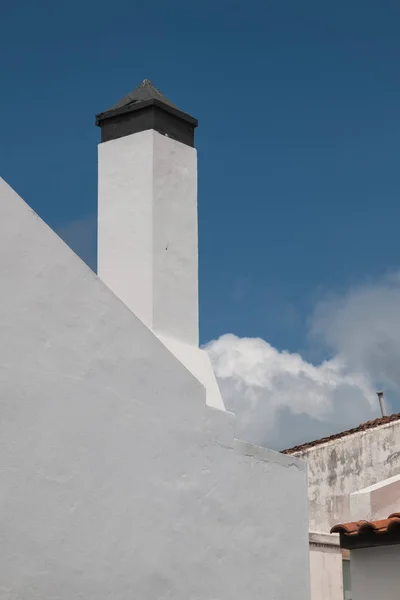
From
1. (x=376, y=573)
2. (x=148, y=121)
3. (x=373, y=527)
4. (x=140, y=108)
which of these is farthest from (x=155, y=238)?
(x=376, y=573)

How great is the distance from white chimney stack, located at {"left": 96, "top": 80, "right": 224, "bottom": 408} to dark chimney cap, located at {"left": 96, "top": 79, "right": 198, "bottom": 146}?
1 centimetres

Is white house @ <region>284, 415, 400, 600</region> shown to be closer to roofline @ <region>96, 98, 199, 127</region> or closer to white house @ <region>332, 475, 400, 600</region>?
white house @ <region>332, 475, 400, 600</region>

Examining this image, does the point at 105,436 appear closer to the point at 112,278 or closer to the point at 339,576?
the point at 112,278

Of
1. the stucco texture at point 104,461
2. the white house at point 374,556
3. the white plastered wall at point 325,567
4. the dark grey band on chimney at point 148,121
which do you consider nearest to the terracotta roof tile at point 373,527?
the white house at point 374,556

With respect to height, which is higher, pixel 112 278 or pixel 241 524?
pixel 112 278

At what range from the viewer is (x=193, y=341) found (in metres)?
10.9

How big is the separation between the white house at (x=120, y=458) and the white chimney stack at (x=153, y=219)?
0.11 feet

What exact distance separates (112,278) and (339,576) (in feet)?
22.5

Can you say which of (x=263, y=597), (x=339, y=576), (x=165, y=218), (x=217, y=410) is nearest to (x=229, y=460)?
(x=217, y=410)

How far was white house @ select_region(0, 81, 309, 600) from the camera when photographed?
793 centimetres

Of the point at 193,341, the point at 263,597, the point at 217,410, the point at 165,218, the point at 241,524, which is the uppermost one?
the point at 165,218

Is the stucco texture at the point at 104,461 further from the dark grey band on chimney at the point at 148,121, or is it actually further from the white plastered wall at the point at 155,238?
the dark grey band on chimney at the point at 148,121

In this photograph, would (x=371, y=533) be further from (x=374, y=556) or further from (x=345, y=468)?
(x=345, y=468)

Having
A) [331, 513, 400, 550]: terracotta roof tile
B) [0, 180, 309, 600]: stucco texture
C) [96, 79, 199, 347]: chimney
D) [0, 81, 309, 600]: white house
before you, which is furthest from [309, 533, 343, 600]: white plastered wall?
[96, 79, 199, 347]: chimney
